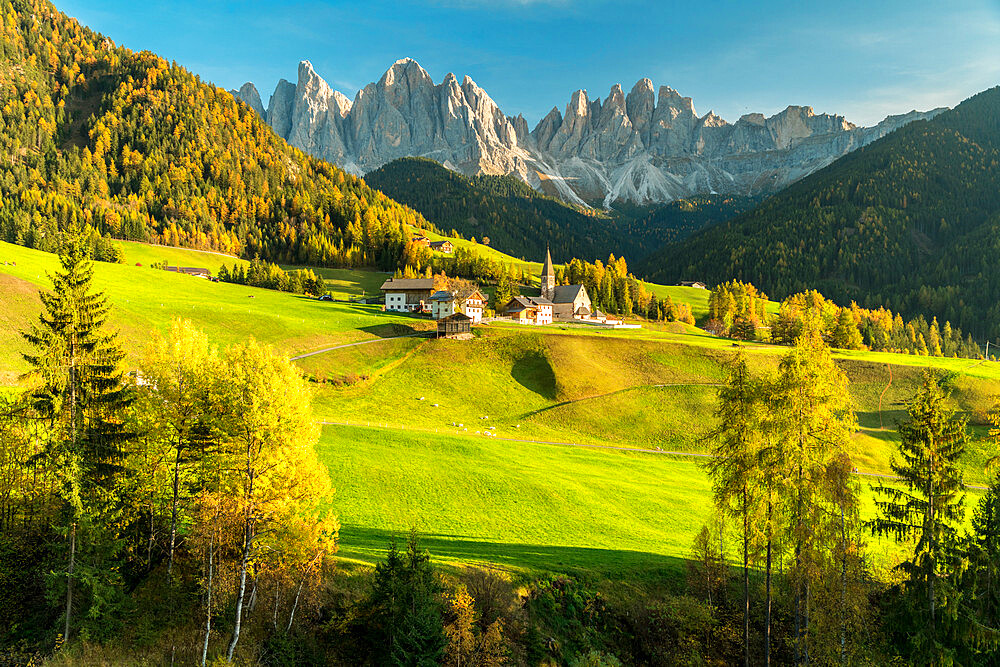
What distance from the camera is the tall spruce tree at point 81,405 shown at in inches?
778

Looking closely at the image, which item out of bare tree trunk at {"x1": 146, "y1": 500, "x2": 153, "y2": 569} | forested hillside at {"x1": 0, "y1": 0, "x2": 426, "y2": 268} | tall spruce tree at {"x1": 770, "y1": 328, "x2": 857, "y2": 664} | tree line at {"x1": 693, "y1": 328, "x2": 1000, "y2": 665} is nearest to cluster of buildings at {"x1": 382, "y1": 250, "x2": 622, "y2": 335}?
forested hillside at {"x1": 0, "y1": 0, "x2": 426, "y2": 268}

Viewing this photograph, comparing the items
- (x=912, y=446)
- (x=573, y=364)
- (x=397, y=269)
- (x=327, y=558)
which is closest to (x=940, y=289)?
(x=573, y=364)

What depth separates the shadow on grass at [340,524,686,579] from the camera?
2754 centimetres

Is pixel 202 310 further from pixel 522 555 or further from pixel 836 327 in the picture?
pixel 836 327

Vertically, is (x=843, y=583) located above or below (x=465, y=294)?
below

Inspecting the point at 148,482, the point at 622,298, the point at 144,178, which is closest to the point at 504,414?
the point at 148,482

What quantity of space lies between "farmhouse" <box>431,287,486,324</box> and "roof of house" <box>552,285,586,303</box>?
28.2 metres

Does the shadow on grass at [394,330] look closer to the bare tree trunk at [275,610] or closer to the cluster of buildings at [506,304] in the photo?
the cluster of buildings at [506,304]

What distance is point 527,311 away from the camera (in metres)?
113

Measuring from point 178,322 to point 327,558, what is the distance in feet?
45.5

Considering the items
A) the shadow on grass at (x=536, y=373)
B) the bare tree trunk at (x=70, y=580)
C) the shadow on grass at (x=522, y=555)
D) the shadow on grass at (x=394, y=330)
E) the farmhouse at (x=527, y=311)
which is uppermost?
the farmhouse at (x=527, y=311)

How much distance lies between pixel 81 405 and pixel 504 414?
51.0 metres

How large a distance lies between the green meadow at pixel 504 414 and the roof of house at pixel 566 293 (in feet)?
66.0

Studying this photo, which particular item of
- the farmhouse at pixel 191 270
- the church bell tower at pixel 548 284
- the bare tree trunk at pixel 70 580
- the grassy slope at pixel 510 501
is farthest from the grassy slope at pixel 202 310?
the church bell tower at pixel 548 284
